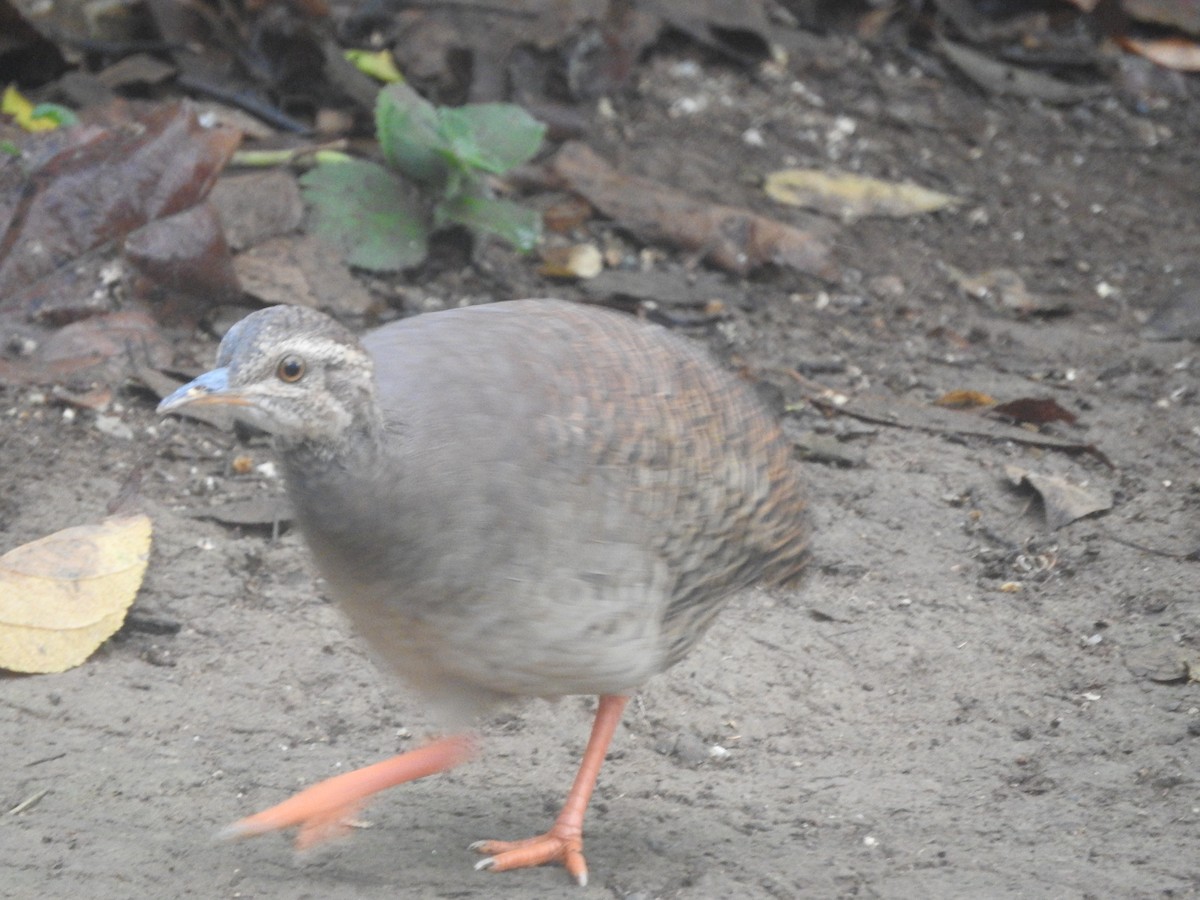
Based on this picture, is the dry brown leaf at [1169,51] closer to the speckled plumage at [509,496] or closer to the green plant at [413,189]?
the green plant at [413,189]

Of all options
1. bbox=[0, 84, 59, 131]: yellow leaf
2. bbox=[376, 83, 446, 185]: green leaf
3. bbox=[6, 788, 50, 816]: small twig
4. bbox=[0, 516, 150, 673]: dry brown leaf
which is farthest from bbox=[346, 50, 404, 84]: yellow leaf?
bbox=[6, 788, 50, 816]: small twig

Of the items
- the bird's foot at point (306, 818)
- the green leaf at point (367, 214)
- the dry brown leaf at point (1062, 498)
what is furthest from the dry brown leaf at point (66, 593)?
the dry brown leaf at point (1062, 498)

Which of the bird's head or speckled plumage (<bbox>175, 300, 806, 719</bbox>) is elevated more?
the bird's head

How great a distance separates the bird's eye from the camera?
104 inches

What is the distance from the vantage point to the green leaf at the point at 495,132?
5.30 metres

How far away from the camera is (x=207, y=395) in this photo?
262 cm

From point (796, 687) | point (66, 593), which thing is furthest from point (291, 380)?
point (796, 687)

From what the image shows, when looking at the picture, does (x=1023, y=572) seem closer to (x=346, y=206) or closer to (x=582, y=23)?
(x=346, y=206)

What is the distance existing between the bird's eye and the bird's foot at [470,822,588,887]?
4.00ft

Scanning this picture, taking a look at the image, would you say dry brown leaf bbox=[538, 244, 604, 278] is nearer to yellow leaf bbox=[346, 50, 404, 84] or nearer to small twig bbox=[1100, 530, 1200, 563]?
yellow leaf bbox=[346, 50, 404, 84]

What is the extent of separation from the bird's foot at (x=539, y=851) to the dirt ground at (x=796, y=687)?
31 millimetres

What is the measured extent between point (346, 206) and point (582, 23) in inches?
64.9

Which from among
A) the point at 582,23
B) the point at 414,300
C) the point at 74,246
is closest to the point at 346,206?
the point at 414,300

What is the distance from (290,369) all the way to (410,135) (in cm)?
281
